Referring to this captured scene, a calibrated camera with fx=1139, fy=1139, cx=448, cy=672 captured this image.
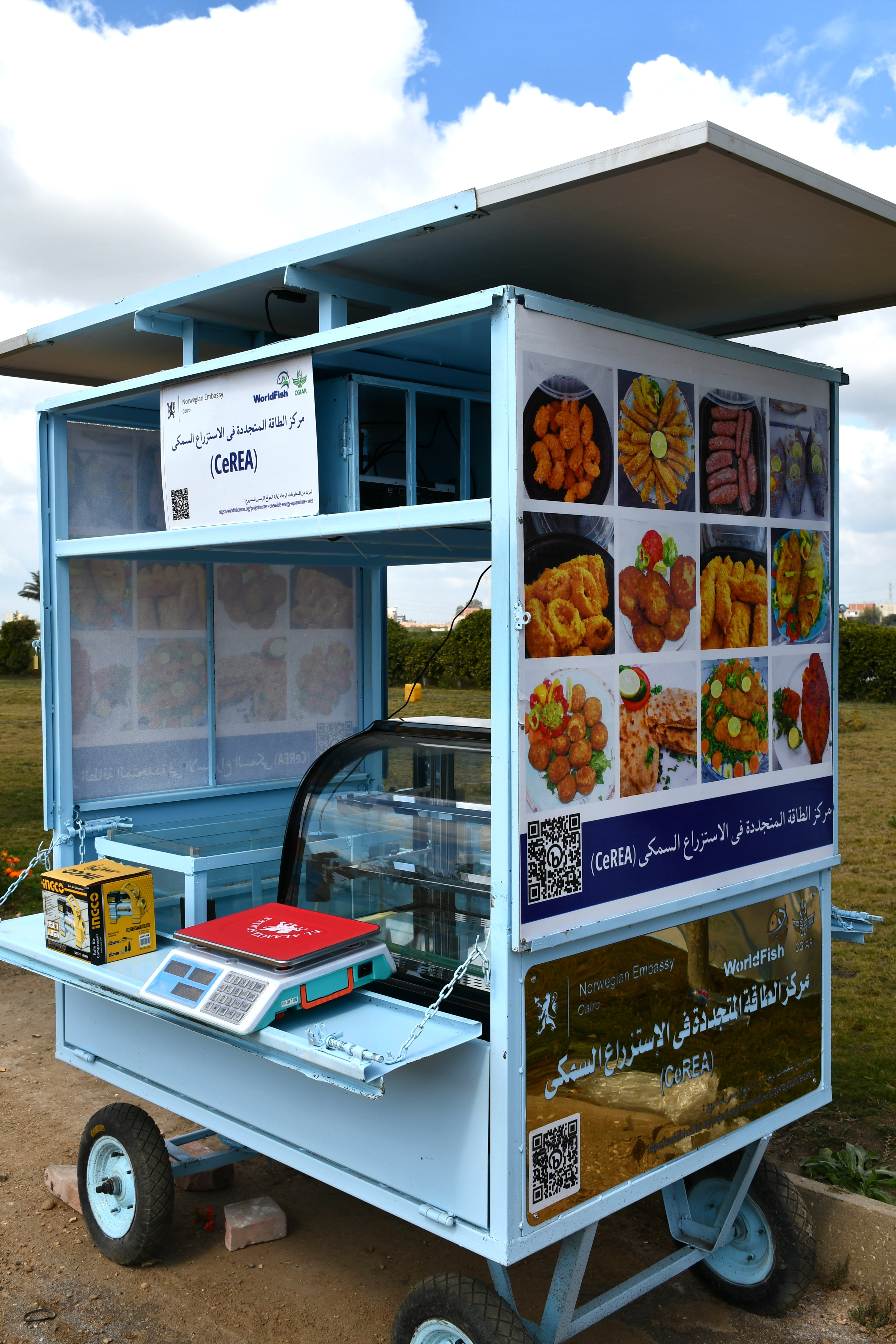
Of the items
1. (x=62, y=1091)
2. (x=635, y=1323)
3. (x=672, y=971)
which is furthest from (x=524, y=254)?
(x=62, y=1091)

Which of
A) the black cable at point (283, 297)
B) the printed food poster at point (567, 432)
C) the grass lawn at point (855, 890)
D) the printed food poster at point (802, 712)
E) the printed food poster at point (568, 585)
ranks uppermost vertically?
the black cable at point (283, 297)

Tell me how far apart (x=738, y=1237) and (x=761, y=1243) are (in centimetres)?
10

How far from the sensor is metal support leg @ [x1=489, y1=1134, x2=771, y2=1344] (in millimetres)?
3107

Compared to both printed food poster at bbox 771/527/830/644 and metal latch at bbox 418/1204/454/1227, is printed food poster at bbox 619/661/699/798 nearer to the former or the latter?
printed food poster at bbox 771/527/830/644

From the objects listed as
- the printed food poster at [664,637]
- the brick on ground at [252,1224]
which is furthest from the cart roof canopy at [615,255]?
the brick on ground at [252,1224]

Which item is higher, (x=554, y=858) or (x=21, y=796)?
(x=554, y=858)

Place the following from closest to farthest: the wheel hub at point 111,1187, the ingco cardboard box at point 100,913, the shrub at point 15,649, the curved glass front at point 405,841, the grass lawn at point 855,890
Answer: the curved glass front at point 405,841 → the ingco cardboard box at point 100,913 → the wheel hub at point 111,1187 → the grass lawn at point 855,890 → the shrub at point 15,649

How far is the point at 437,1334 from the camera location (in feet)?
9.96

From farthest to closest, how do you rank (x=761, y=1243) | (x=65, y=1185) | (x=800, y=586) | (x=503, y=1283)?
(x=65, y=1185) < (x=761, y=1243) < (x=800, y=586) < (x=503, y=1283)

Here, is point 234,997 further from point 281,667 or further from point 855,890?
point 855,890

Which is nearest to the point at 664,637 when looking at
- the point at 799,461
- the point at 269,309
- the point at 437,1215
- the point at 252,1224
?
the point at 799,461

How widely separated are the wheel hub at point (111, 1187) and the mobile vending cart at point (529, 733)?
0.05 ft

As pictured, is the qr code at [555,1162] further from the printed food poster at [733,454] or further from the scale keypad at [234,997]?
the printed food poster at [733,454]

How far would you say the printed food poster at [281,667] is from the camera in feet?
17.9
